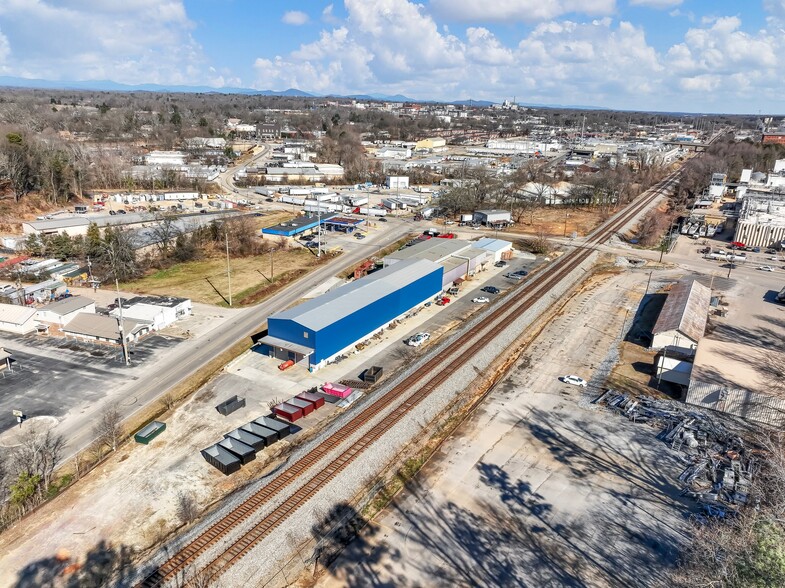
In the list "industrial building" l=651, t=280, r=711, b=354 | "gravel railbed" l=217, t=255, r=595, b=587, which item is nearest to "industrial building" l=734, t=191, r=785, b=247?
"industrial building" l=651, t=280, r=711, b=354

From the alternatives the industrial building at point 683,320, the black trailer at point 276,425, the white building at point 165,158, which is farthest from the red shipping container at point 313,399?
the white building at point 165,158

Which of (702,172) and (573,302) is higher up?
(702,172)

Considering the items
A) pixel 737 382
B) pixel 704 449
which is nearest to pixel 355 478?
pixel 704 449

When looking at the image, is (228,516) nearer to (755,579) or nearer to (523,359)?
(755,579)

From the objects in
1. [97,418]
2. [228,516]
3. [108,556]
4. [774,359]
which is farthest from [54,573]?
[774,359]

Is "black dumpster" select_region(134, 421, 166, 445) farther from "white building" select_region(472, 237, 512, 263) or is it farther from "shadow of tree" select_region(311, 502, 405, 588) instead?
"white building" select_region(472, 237, 512, 263)

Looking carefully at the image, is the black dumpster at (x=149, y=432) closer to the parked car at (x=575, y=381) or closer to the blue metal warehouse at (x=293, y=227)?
the parked car at (x=575, y=381)
